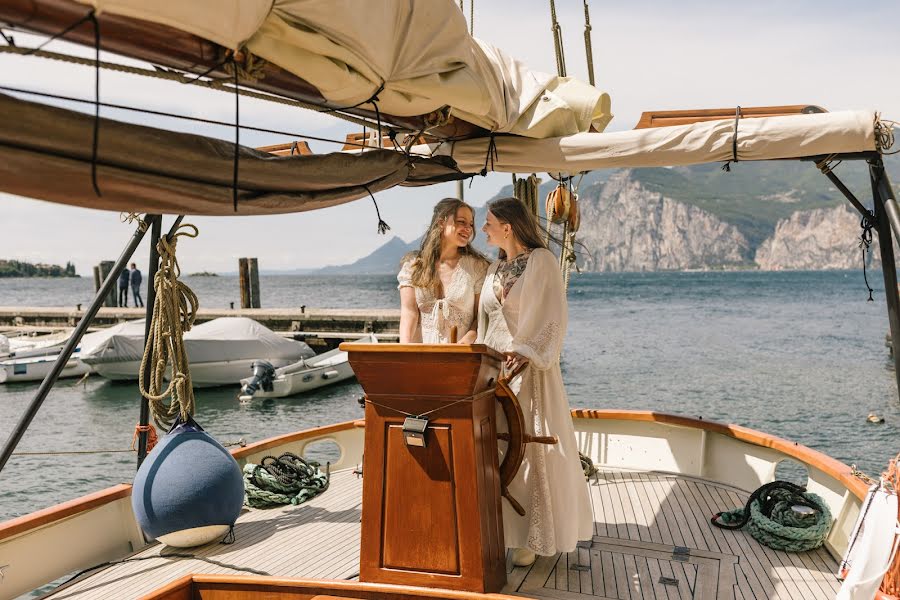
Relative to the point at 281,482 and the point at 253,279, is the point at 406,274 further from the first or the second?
the point at 253,279

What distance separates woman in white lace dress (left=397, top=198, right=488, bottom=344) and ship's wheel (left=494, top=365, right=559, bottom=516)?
1.65 ft

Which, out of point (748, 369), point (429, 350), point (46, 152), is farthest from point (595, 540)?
point (748, 369)

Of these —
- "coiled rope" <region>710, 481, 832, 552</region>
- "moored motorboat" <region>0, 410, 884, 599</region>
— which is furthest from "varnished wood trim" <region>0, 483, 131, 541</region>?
"coiled rope" <region>710, 481, 832, 552</region>

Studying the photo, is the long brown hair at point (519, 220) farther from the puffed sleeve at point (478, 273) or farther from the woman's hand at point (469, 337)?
the woman's hand at point (469, 337)

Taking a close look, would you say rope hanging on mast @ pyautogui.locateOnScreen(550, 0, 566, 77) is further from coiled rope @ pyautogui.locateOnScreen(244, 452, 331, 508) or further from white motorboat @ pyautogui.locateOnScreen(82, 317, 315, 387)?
white motorboat @ pyautogui.locateOnScreen(82, 317, 315, 387)

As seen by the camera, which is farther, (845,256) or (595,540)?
(845,256)

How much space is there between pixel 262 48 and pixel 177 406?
98.3 inches

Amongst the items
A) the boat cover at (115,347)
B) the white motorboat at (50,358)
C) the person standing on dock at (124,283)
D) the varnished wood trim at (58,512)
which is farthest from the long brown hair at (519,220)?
the person standing on dock at (124,283)

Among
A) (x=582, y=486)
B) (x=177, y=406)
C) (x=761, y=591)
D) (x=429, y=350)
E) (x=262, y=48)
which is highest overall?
(x=262, y=48)

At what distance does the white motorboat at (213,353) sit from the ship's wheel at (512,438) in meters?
16.1

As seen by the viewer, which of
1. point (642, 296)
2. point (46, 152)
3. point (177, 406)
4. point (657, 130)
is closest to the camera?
point (46, 152)

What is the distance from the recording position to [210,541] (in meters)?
3.81

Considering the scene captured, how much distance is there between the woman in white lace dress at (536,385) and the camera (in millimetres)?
3299

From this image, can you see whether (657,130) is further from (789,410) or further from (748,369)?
(748,369)
